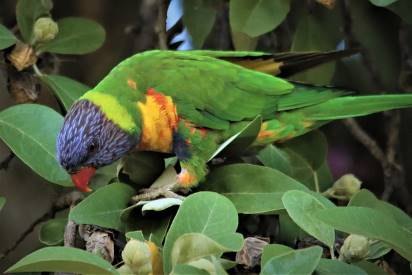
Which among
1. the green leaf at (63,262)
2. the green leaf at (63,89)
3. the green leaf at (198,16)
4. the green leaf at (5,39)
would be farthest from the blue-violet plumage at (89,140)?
the green leaf at (63,262)

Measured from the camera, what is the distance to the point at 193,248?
122cm

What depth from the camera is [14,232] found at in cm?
309

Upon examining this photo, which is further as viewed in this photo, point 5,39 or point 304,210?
point 5,39

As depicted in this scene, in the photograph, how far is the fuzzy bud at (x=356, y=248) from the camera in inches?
55.4

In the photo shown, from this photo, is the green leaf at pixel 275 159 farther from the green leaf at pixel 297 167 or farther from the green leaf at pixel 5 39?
the green leaf at pixel 5 39

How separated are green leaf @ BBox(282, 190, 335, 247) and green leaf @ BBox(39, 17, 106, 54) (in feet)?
3.44

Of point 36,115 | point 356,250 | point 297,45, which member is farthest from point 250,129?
point 297,45

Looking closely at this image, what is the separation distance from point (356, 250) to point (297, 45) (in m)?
1.03

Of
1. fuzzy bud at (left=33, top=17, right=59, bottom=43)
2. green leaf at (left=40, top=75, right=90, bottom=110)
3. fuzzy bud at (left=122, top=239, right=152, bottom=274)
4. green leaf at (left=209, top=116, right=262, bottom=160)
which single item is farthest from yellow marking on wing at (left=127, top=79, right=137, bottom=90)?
fuzzy bud at (left=122, top=239, right=152, bottom=274)

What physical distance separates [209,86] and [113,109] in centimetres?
29

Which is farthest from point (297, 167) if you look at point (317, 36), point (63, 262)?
point (63, 262)

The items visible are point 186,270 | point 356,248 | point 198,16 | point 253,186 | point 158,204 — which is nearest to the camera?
point 186,270

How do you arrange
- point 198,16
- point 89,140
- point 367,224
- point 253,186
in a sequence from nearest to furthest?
point 367,224 < point 253,186 < point 89,140 < point 198,16

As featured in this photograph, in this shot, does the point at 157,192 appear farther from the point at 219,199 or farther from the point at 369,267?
the point at 369,267
